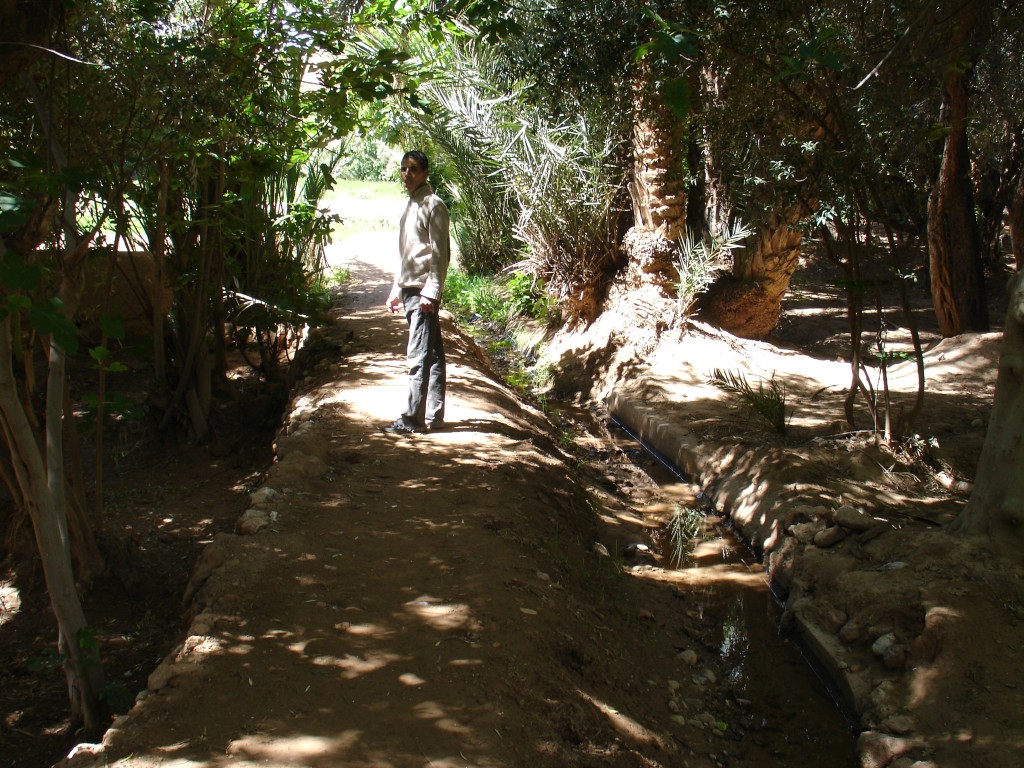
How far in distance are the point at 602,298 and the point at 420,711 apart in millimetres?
8325

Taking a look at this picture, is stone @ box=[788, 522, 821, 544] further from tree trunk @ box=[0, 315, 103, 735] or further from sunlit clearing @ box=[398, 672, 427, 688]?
tree trunk @ box=[0, 315, 103, 735]

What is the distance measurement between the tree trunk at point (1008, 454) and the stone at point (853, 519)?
70 centimetres

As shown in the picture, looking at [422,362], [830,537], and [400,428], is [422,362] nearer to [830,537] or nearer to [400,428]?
[400,428]

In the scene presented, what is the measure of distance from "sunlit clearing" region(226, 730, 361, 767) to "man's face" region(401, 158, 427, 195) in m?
3.92

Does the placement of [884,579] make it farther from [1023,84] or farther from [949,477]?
[1023,84]

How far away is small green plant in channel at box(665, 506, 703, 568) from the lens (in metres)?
6.02

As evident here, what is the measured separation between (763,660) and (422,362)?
280 centimetres

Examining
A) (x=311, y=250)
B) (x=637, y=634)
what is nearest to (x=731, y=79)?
(x=637, y=634)

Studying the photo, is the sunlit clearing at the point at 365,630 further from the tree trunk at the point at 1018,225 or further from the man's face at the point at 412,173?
the tree trunk at the point at 1018,225

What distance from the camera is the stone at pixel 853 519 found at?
5.36m

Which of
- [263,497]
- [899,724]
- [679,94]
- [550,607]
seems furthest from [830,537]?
[263,497]

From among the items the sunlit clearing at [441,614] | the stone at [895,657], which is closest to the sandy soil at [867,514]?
the stone at [895,657]

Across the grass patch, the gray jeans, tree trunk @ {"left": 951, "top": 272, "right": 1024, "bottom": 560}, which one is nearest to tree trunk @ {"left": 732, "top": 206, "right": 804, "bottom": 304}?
the gray jeans

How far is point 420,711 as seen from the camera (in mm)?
3189
